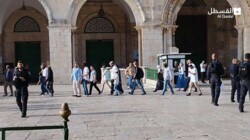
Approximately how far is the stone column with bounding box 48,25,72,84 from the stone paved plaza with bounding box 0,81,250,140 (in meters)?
9.39

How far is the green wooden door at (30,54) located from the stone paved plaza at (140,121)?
15.4 meters

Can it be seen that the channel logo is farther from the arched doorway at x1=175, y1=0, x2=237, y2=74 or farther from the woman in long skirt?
the woman in long skirt

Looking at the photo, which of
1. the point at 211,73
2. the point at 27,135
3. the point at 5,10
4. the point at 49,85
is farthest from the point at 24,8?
the point at 27,135

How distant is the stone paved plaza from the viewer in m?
8.06

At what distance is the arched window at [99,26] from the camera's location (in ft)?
96.1

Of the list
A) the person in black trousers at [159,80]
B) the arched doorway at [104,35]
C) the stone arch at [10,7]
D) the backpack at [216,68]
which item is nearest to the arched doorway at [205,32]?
the arched doorway at [104,35]

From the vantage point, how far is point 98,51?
2964cm

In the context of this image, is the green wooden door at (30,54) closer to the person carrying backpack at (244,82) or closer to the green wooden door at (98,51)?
the green wooden door at (98,51)

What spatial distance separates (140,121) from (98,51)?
20169 mm

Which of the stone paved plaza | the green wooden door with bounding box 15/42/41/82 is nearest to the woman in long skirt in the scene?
the stone paved plaza

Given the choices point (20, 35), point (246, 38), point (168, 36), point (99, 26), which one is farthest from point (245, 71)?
point (20, 35)

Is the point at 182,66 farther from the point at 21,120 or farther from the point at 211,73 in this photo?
the point at 21,120

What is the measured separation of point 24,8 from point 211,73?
18.1m

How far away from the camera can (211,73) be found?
12.9m
